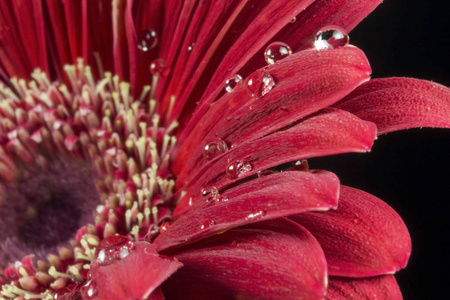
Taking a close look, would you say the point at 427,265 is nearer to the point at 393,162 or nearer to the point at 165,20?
the point at 393,162

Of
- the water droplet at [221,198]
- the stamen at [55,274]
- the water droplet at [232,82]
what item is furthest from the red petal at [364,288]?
the stamen at [55,274]

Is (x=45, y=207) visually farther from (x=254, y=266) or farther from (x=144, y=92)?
(x=254, y=266)

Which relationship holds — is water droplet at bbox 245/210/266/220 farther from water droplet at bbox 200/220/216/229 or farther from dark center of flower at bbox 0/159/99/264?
dark center of flower at bbox 0/159/99/264

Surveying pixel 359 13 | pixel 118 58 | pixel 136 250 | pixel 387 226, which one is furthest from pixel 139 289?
pixel 118 58

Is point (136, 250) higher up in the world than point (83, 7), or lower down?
lower down

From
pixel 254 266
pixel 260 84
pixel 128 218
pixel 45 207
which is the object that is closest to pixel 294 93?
pixel 260 84

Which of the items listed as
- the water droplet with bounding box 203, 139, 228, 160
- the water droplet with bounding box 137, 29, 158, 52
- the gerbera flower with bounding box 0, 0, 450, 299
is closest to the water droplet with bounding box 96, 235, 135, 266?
the gerbera flower with bounding box 0, 0, 450, 299

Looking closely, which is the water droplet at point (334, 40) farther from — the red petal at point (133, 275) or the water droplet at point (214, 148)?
the red petal at point (133, 275)
